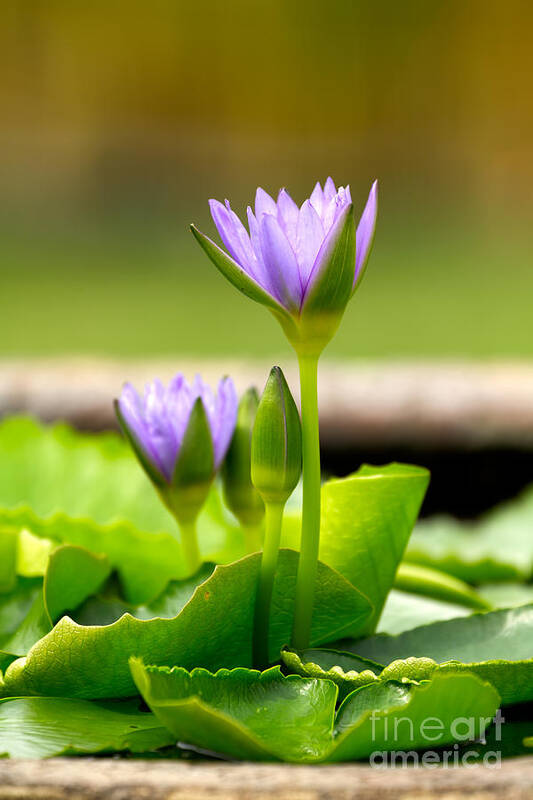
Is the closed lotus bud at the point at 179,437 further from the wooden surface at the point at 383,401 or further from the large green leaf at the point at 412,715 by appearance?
the wooden surface at the point at 383,401

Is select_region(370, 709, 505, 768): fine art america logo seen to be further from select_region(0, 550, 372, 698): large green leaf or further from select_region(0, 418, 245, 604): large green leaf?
select_region(0, 418, 245, 604): large green leaf

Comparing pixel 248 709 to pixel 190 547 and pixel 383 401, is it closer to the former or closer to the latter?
pixel 190 547

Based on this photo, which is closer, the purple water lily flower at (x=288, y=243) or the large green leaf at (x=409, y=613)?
the purple water lily flower at (x=288, y=243)

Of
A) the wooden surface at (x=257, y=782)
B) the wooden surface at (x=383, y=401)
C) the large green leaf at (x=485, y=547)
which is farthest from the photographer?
the wooden surface at (x=383, y=401)

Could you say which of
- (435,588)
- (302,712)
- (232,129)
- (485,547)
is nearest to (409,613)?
(435,588)

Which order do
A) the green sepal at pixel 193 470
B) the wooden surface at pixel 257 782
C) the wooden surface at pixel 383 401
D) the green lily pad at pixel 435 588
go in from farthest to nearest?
the wooden surface at pixel 383 401 < the green lily pad at pixel 435 588 < the green sepal at pixel 193 470 < the wooden surface at pixel 257 782

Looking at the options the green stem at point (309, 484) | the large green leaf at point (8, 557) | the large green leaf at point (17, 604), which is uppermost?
the green stem at point (309, 484)

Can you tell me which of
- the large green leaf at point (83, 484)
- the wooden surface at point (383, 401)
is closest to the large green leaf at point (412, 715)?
the large green leaf at point (83, 484)
